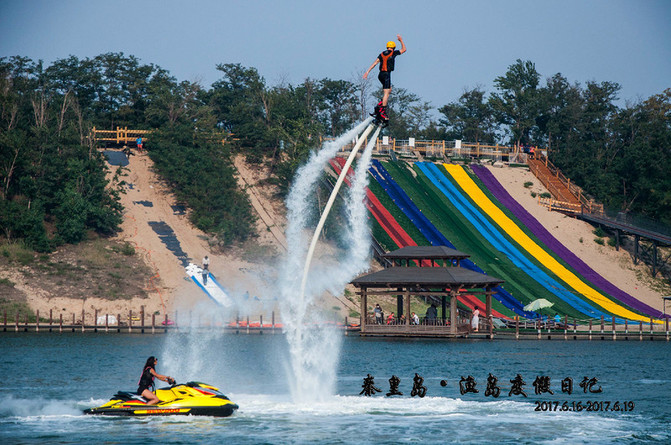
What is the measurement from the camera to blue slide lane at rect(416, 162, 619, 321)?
6775 centimetres

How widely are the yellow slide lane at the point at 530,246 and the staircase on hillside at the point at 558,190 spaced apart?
6.54 metres

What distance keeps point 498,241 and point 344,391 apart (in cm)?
4586

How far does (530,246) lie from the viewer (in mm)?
79312

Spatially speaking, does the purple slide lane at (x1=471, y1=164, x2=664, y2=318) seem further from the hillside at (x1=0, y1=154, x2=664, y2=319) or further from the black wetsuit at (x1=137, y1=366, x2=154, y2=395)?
the black wetsuit at (x1=137, y1=366, x2=154, y2=395)

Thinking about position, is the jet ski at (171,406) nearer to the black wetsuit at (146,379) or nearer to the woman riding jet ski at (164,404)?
the woman riding jet ski at (164,404)

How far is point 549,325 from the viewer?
6044 centimetres

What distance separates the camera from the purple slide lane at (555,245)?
234ft

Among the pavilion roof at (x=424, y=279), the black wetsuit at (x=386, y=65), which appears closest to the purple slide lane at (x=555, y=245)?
the pavilion roof at (x=424, y=279)

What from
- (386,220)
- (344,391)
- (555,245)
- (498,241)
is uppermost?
(386,220)

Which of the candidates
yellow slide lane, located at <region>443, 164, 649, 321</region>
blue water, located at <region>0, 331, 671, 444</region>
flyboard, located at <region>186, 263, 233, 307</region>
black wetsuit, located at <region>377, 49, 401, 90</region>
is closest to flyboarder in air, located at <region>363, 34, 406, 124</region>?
black wetsuit, located at <region>377, 49, 401, 90</region>

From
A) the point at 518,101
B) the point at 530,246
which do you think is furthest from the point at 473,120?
the point at 530,246

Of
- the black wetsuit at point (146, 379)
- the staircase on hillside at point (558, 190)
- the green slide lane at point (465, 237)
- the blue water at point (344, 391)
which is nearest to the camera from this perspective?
the blue water at point (344, 391)

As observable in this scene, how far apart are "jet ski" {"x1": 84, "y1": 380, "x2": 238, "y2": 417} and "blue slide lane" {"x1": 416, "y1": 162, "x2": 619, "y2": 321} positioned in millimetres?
41664

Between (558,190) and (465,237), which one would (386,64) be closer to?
(465,237)
